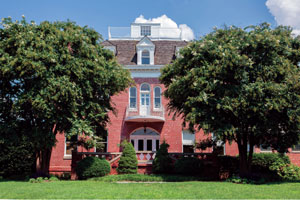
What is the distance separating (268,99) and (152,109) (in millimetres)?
11748

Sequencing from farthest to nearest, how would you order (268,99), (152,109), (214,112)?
(152,109)
(214,112)
(268,99)

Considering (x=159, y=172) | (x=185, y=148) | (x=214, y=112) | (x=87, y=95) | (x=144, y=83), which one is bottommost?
(x=159, y=172)

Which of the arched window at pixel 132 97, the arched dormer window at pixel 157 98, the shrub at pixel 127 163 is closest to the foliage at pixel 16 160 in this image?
the shrub at pixel 127 163

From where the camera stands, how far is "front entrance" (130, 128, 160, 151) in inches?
945

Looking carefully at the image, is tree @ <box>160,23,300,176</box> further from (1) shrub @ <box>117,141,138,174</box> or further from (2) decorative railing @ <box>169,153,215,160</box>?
(1) shrub @ <box>117,141,138,174</box>

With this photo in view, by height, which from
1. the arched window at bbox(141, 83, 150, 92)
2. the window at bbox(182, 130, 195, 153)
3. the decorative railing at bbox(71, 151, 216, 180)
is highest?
the arched window at bbox(141, 83, 150, 92)

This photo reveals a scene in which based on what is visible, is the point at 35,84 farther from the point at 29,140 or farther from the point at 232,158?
the point at 232,158

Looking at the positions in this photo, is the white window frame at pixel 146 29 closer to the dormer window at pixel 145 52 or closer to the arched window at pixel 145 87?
the dormer window at pixel 145 52

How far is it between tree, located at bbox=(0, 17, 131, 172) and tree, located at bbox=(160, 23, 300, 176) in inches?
183

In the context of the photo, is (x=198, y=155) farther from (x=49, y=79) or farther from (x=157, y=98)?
(x=49, y=79)

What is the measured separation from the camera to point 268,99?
13.1m

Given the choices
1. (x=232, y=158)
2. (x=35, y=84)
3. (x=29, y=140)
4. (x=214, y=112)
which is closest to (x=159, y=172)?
(x=232, y=158)

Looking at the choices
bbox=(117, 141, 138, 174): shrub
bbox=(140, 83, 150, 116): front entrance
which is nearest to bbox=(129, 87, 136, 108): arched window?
bbox=(140, 83, 150, 116): front entrance

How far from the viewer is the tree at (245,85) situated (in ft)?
43.8
